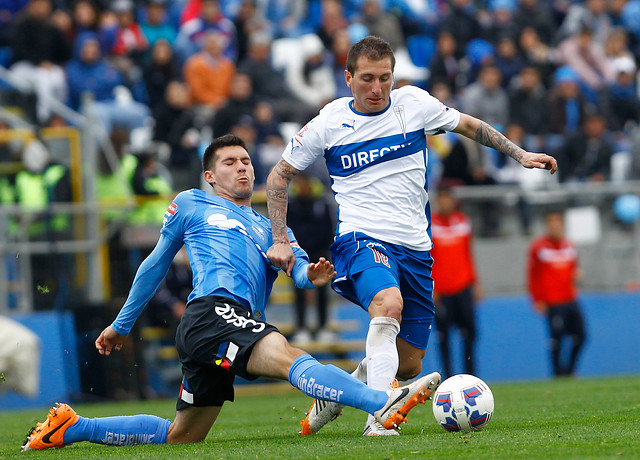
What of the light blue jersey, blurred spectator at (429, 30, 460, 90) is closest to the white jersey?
the light blue jersey

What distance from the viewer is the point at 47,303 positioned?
12922 mm

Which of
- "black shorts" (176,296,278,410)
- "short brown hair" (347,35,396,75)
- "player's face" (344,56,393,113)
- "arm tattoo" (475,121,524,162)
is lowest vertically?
"black shorts" (176,296,278,410)

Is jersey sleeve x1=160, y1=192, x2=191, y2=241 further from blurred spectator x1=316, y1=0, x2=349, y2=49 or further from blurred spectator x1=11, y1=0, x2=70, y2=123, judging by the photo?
blurred spectator x1=316, y1=0, x2=349, y2=49

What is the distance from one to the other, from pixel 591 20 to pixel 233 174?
15992 mm

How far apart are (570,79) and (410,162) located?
12090mm

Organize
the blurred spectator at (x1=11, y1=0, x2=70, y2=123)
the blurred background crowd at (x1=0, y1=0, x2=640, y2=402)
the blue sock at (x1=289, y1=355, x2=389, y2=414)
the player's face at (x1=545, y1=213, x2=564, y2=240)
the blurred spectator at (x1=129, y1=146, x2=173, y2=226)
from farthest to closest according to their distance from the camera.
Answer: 1. the blurred spectator at (x1=11, y1=0, x2=70, y2=123)
2. the player's face at (x1=545, y1=213, x2=564, y2=240)
3. the blurred spectator at (x1=129, y1=146, x2=173, y2=226)
4. the blurred background crowd at (x1=0, y1=0, x2=640, y2=402)
5. the blue sock at (x1=289, y1=355, x2=389, y2=414)

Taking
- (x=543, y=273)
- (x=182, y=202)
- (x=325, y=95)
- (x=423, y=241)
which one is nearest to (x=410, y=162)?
(x=423, y=241)

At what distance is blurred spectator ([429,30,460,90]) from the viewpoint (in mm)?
17688

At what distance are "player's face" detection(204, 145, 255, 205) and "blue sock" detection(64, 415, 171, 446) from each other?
4.83ft

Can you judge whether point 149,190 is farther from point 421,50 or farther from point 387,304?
point 387,304

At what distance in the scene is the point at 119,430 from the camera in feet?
20.0

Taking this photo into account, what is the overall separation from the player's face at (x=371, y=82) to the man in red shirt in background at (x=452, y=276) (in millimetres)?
7147

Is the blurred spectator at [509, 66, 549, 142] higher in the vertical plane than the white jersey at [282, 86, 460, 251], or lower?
higher

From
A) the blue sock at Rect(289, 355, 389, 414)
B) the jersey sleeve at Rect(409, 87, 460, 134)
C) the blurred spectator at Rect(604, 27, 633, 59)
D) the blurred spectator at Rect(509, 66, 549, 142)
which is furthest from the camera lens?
the blurred spectator at Rect(604, 27, 633, 59)
